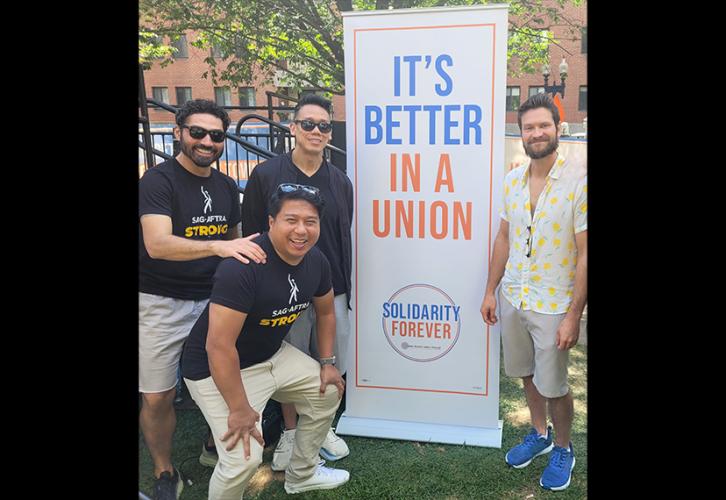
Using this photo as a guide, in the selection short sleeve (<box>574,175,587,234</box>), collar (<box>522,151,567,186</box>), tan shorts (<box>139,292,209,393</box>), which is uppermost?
collar (<box>522,151,567,186</box>)

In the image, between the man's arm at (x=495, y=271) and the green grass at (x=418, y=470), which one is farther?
the man's arm at (x=495, y=271)

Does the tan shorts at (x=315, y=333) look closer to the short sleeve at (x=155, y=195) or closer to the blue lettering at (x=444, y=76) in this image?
the short sleeve at (x=155, y=195)

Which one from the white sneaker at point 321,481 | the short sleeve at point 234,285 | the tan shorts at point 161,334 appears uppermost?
the short sleeve at point 234,285

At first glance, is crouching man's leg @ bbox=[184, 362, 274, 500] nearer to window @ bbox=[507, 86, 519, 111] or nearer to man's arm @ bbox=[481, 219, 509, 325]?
man's arm @ bbox=[481, 219, 509, 325]

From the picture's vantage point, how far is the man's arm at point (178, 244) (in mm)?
2119

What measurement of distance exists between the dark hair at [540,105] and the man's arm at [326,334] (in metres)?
1.11

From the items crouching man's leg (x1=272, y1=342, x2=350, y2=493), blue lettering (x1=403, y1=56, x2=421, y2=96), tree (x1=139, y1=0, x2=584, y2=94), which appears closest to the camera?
crouching man's leg (x1=272, y1=342, x2=350, y2=493)

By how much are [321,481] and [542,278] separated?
4.39ft

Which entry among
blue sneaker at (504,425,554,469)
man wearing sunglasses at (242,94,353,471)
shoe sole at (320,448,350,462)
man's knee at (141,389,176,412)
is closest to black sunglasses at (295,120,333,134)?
man wearing sunglasses at (242,94,353,471)

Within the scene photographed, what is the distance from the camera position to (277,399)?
2.44 m

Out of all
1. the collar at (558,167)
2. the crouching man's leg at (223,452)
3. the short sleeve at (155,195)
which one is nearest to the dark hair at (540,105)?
the collar at (558,167)

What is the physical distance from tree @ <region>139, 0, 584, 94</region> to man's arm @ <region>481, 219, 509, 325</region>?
2.40 ft

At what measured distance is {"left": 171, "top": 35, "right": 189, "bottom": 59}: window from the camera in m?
2.57

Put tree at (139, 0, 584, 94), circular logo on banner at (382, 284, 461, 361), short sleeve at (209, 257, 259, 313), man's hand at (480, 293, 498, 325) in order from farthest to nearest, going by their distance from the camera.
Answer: circular logo on banner at (382, 284, 461, 361) < man's hand at (480, 293, 498, 325) < tree at (139, 0, 584, 94) < short sleeve at (209, 257, 259, 313)
